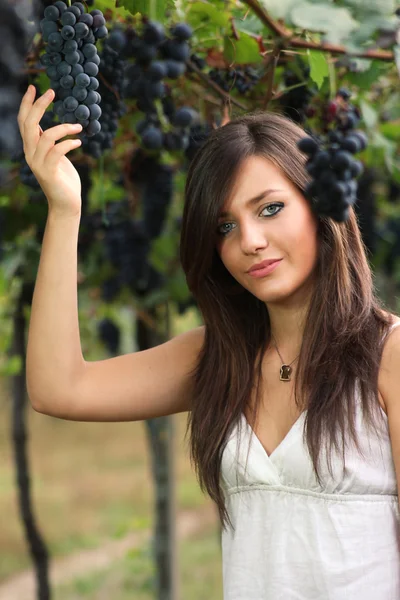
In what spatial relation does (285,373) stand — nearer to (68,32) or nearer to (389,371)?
(389,371)

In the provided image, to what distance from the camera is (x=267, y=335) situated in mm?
2064

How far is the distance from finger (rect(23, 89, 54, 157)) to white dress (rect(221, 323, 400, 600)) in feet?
2.52

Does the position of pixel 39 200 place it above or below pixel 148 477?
above

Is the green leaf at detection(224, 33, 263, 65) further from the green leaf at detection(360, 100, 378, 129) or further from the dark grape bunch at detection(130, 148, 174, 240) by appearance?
the dark grape bunch at detection(130, 148, 174, 240)

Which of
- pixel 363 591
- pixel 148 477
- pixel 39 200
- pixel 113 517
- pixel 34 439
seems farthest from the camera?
pixel 34 439

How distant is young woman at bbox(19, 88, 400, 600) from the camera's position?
1758 millimetres

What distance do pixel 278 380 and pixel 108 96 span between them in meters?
0.70

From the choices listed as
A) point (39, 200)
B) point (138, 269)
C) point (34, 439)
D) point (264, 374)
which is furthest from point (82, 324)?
point (34, 439)

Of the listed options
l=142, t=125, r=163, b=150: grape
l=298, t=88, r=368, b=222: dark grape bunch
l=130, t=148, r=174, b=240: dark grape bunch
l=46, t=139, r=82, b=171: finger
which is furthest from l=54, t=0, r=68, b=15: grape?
l=130, t=148, r=174, b=240: dark grape bunch

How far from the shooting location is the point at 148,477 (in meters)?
10.1

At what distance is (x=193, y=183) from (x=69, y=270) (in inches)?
13.1

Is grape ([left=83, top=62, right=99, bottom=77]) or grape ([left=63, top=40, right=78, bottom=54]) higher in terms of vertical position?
grape ([left=63, top=40, right=78, bottom=54])

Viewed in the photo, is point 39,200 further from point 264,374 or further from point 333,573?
point 333,573

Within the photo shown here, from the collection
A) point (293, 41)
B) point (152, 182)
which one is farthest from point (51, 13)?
point (152, 182)
